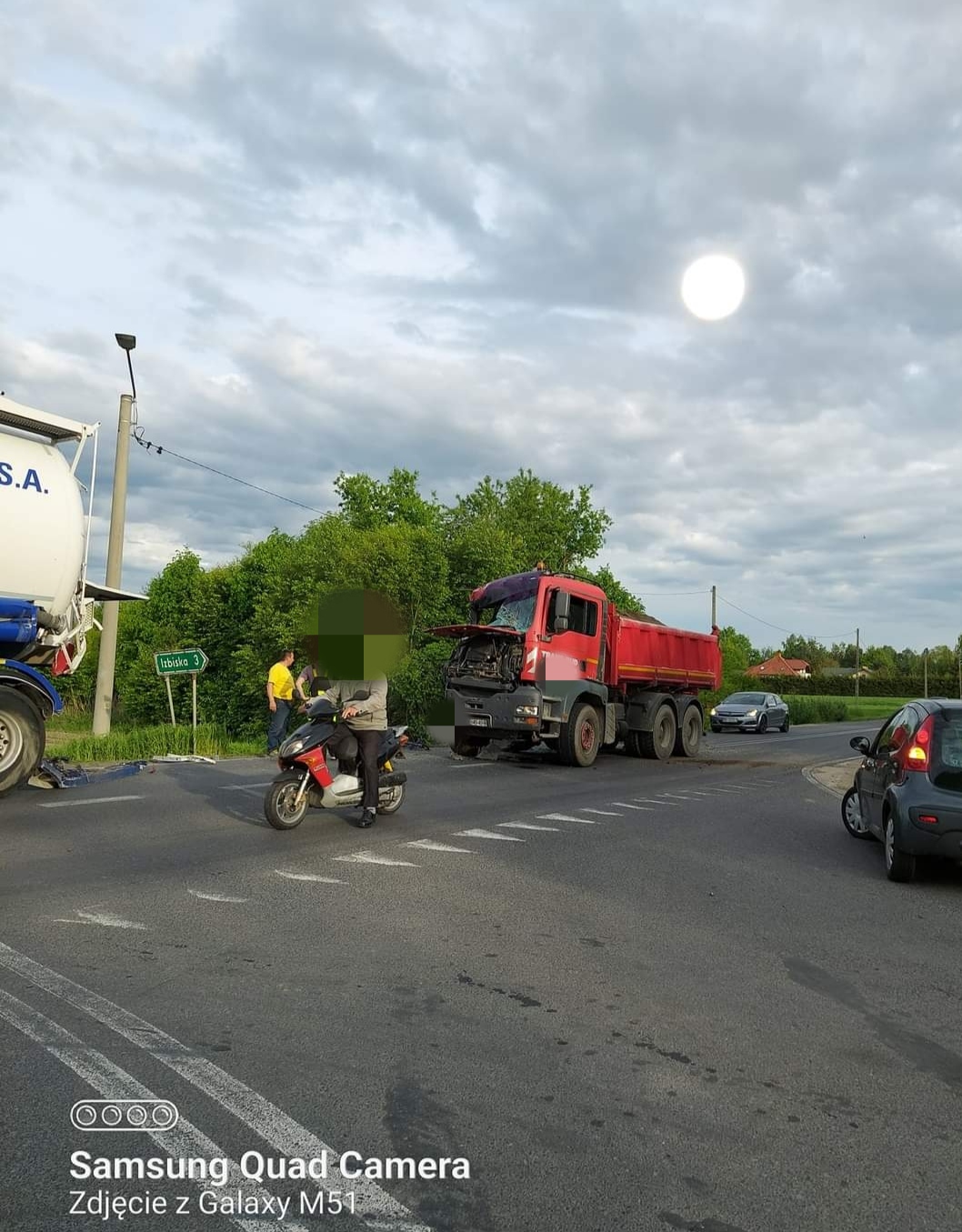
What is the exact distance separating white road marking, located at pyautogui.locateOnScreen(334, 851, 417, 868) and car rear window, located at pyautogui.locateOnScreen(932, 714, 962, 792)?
398cm

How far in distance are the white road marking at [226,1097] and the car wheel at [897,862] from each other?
582cm

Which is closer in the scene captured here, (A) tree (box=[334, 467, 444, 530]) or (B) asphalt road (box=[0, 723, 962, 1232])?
(B) asphalt road (box=[0, 723, 962, 1232])

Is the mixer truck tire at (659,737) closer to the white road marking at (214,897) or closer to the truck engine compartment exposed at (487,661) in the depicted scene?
the truck engine compartment exposed at (487,661)

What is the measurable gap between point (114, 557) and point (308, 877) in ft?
43.1

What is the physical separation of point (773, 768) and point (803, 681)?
78.3m

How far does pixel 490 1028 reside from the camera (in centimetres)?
419

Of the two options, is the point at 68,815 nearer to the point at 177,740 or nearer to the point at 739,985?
the point at 739,985

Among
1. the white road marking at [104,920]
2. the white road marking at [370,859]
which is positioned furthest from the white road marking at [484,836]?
the white road marking at [104,920]

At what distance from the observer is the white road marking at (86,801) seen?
32.7ft

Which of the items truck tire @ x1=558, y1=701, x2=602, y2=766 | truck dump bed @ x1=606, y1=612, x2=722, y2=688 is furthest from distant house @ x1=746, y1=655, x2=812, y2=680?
truck tire @ x1=558, y1=701, x2=602, y2=766

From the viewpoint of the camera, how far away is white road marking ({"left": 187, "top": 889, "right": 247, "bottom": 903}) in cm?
633

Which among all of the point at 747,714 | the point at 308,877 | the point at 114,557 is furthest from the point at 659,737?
the point at 747,714

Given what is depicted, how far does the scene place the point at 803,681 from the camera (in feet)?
310

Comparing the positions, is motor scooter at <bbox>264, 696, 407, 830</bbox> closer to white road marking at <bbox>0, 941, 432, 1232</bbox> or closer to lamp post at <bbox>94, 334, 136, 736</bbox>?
white road marking at <bbox>0, 941, 432, 1232</bbox>
